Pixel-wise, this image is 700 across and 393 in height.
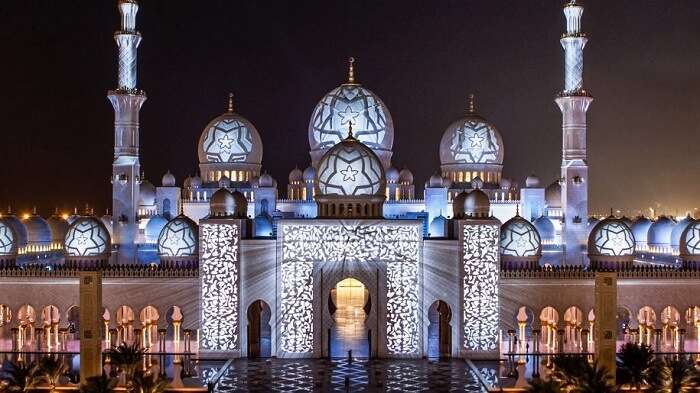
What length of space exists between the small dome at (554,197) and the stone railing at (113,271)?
9.12 metres

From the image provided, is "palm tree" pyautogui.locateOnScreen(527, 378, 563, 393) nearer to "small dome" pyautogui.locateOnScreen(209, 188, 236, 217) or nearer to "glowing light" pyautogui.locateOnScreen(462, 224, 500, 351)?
"glowing light" pyautogui.locateOnScreen(462, 224, 500, 351)

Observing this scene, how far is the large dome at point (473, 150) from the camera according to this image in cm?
2023

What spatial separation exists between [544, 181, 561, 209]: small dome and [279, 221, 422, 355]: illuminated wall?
7.40 m

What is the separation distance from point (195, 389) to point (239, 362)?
2.11 metres

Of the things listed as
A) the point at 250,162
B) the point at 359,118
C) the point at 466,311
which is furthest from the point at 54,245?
the point at 466,311

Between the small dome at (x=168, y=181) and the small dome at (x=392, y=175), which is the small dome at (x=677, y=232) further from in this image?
the small dome at (x=168, y=181)

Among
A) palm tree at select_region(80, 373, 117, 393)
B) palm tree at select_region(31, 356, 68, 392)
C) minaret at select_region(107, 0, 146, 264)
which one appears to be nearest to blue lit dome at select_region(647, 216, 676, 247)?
minaret at select_region(107, 0, 146, 264)

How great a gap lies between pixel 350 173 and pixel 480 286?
259cm

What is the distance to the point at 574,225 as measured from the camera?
19.0m

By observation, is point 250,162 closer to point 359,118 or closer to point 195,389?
point 359,118

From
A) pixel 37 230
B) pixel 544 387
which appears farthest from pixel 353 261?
pixel 37 230

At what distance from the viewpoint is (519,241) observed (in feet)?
50.1

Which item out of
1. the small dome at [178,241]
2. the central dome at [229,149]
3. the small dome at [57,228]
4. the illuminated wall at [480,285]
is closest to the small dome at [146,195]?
the central dome at [229,149]

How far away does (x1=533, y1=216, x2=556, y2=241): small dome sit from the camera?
1898 centimetres
